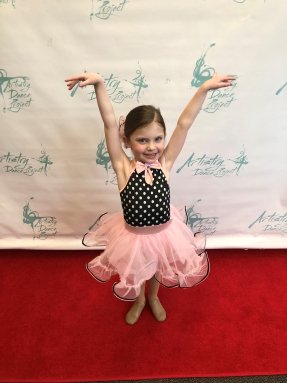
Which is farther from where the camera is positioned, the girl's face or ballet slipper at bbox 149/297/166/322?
ballet slipper at bbox 149/297/166/322

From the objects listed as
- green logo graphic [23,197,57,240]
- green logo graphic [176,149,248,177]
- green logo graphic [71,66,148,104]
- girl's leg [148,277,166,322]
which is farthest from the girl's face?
green logo graphic [23,197,57,240]

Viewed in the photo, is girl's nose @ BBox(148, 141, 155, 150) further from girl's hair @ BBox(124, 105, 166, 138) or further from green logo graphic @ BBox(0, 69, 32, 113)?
green logo graphic @ BBox(0, 69, 32, 113)

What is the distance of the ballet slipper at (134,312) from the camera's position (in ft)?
5.02

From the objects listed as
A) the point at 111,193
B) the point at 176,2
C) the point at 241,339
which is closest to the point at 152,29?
the point at 176,2

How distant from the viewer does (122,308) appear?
1.61 m

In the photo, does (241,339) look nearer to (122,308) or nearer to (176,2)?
(122,308)

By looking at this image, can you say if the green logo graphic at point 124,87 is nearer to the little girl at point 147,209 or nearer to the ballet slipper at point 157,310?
the little girl at point 147,209

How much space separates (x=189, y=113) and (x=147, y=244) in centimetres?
49

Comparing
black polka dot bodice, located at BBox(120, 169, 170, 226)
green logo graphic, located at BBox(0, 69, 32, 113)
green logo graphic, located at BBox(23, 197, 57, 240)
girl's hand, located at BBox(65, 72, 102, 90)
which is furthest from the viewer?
green logo graphic, located at BBox(23, 197, 57, 240)

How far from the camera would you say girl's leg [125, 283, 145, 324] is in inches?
60.3

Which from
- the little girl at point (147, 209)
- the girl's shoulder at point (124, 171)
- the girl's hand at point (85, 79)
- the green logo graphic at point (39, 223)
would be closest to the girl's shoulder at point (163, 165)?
the little girl at point (147, 209)

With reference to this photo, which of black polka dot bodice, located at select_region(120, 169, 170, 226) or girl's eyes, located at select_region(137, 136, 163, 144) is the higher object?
girl's eyes, located at select_region(137, 136, 163, 144)

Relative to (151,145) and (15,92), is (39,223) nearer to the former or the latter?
(15,92)

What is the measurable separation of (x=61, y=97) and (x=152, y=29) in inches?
18.9
